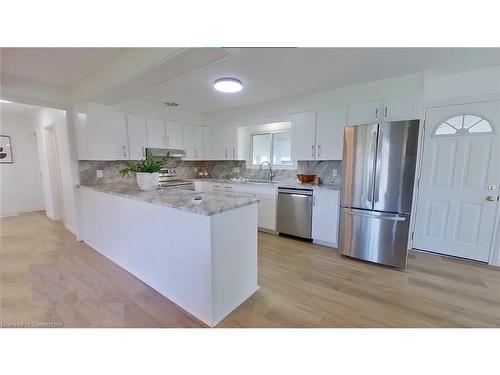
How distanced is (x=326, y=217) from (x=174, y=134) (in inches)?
130

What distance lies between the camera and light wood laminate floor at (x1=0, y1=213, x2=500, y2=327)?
1744 mm

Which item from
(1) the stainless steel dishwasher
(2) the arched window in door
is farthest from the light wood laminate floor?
(2) the arched window in door

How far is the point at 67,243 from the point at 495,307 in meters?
5.32

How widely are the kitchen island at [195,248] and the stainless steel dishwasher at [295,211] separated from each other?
1511 millimetres

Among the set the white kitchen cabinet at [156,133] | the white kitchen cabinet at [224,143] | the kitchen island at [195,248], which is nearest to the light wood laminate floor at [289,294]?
the kitchen island at [195,248]

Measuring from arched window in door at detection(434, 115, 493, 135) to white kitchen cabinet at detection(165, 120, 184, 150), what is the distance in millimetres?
4264

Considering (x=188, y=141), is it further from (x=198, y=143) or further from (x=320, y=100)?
(x=320, y=100)

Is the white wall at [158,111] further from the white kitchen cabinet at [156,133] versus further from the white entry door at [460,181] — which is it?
the white entry door at [460,181]

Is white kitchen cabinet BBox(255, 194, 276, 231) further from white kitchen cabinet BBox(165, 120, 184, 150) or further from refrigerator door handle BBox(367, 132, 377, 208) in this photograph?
white kitchen cabinet BBox(165, 120, 184, 150)

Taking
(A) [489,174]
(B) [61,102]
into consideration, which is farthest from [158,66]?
(A) [489,174]

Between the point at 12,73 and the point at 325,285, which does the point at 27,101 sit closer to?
the point at 12,73

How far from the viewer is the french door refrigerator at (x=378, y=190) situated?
7.93ft

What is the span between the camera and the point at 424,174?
2.94 metres

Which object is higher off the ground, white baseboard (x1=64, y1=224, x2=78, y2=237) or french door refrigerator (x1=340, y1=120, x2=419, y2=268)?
french door refrigerator (x1=340, y1=120, x2=419, y2=268)
